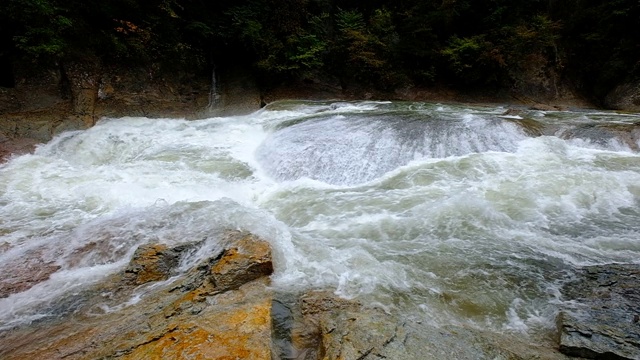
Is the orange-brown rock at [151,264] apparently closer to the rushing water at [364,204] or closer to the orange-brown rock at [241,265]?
the rushing water at [364,204]

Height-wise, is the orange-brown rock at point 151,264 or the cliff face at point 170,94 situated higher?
the cliff face at point 170,94

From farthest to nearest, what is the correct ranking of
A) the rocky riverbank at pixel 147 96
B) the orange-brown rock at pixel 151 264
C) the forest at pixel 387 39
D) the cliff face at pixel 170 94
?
the forest at pixel 387 39, the cliff face at pixel 170 94, the rocky riverbank at pixel 147 96, the orange-brown rock at pixel 151 264

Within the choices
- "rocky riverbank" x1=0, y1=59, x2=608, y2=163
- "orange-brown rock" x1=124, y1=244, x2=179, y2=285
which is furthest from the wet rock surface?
"rocky riverbank" x1=0, y1=59, x2=608, y2=163

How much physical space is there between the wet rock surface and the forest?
1128 centimetres

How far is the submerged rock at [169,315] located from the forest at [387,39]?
9.53m

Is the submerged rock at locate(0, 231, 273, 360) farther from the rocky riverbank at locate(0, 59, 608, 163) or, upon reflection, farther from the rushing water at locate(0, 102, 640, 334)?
the rocky riverbank at locate(0, 59, 608, 163)

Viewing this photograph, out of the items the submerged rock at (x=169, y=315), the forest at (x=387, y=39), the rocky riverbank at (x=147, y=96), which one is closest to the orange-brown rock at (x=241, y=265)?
the submerged rock at (x=169, y=315)

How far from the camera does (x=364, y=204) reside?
5551 millimetres

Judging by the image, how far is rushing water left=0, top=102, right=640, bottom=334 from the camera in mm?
3488

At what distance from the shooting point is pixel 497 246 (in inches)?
164

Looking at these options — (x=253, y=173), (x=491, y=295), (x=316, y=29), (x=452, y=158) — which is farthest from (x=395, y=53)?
(x=491, y=295)

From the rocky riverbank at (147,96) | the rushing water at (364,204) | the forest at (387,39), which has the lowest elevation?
the rushing water at (364,204)

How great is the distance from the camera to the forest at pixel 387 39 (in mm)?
11422

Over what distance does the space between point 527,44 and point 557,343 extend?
44.2ft
